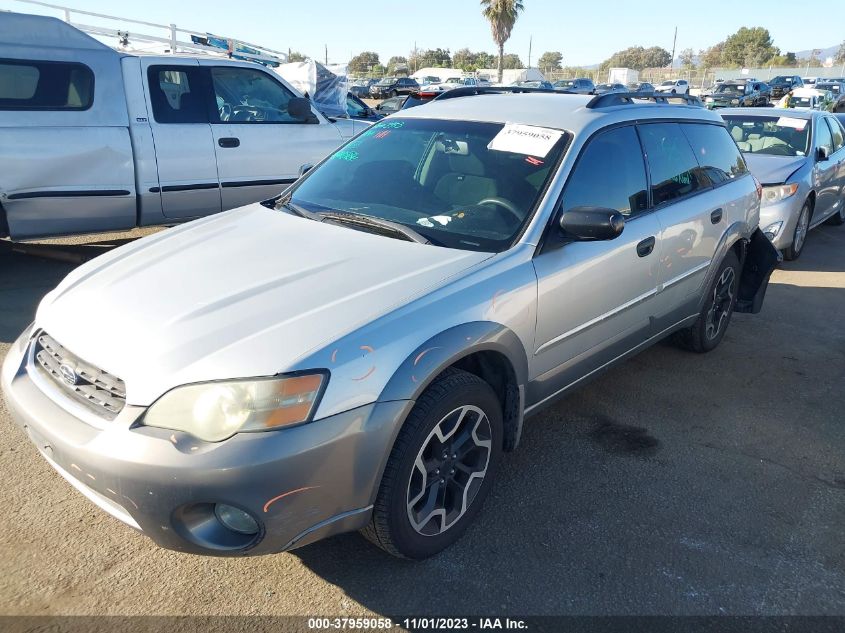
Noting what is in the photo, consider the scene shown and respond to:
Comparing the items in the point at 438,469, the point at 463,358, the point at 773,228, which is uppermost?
the point at 463,358

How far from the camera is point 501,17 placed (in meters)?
54.4

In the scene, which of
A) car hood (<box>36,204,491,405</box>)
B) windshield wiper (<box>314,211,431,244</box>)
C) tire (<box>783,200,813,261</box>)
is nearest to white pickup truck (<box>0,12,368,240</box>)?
car hood (<box>36,204,491,405</box>)

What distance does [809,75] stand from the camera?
203 feet

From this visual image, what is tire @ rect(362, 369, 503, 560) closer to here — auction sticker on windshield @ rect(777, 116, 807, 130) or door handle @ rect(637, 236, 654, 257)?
door handle @ rect(637, 236, 654, 257)

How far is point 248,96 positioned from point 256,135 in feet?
1.43

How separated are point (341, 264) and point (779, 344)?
3.96m

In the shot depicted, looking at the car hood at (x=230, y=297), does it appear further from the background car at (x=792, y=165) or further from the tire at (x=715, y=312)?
the background car at (x=792, y=165)

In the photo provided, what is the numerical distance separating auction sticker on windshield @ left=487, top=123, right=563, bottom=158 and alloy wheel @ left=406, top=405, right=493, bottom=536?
52.6 inches

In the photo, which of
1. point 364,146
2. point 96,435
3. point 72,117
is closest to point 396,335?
point 96,435

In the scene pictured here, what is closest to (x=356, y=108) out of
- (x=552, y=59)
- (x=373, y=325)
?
(x=373, y=325)

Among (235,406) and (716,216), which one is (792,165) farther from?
(235,406)

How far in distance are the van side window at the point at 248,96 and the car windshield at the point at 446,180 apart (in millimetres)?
3301

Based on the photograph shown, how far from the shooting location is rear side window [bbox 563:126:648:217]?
10.7 feet

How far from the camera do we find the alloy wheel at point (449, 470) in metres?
2.56
